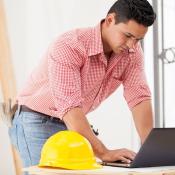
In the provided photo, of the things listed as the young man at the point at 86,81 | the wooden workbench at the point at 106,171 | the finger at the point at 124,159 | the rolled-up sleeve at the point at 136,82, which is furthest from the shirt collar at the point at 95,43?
the wooden workbench at the point at 106,171

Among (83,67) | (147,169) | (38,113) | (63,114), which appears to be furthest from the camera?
(38,113)

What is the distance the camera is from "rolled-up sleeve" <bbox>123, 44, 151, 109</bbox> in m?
2.02

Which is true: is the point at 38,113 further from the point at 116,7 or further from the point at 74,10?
the point at 74,10

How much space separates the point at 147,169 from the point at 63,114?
436 millimetres

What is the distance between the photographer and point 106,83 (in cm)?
201

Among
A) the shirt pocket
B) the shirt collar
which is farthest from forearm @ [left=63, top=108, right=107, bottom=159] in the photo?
the shirt pocket

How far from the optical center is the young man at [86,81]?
5.63 feet

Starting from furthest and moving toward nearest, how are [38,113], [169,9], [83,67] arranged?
[169,9], [38,113], [83,67]

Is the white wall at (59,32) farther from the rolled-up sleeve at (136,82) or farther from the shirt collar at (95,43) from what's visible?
the shirt collar at (95,43)

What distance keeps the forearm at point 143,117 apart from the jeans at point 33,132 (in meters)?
0.30

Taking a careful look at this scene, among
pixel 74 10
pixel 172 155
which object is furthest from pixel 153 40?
pixel 172 155

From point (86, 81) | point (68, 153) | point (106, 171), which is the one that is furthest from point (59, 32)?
point (106, 171)

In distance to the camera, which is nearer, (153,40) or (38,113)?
(38,113)

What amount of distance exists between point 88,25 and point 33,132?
143 centimetres
